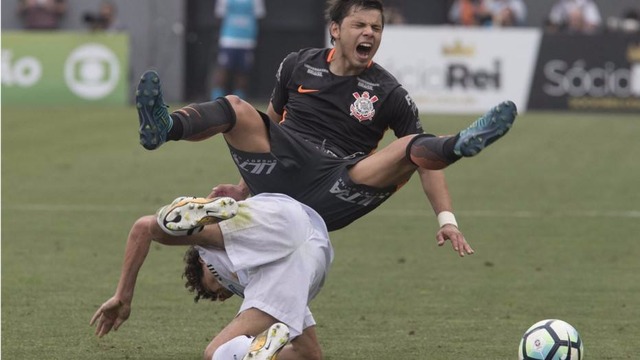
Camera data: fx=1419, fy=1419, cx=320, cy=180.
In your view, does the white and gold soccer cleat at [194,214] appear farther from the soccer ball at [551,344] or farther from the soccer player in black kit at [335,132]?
the soccer ball at [551,344]

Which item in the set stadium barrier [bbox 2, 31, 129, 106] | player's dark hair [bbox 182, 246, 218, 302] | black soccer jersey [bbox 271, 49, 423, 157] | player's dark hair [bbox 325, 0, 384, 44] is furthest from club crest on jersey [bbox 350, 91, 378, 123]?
stadium barrier [bbox 2, 31, 129, 106]

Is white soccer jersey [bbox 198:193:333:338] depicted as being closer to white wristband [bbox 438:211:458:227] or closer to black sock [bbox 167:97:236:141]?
black sock [bbox 167:97:236:141]

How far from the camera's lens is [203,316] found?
9711 millimetres

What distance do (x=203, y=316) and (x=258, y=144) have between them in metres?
2.23

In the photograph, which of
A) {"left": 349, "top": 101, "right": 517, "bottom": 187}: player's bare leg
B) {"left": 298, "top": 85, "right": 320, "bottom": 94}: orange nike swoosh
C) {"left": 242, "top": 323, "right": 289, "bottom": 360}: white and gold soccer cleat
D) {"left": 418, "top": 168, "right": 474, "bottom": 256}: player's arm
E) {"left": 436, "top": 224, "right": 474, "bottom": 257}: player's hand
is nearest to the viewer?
{"left": 242, "top": 323, "right": 289, "bottom": 360}: white and gold soccer cleat

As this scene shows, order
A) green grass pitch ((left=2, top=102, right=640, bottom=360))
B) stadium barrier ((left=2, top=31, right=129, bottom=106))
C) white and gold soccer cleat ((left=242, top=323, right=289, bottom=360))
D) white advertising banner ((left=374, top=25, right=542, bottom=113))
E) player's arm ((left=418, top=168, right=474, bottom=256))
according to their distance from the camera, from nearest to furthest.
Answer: white and gold soccer cleat ((left=242, top=323, right=289, bottom=360)) < player's arm ((left=418, top=168, right=474, bottom=256)) < green grass pitch ((left=2, top=102, right=640, bottom=360)) < white advertising banner ((left=374, top=25, right=542, bottom=113)) < stadium barrier ((left=2, top=31, right=129, bottom=106))

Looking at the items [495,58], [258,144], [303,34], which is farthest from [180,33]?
[258,144]

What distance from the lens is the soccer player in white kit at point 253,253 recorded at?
7172 mm

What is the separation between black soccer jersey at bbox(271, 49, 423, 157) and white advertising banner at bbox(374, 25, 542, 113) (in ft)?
62.3

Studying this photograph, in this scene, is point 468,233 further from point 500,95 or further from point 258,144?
point 500,95

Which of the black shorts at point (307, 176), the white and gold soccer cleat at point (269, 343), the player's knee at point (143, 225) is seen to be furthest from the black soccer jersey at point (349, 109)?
the white and gold soccer cleat at point (269, 343)

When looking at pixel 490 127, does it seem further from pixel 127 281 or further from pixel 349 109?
pixel 127 281

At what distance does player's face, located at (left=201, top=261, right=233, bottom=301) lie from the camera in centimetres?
810

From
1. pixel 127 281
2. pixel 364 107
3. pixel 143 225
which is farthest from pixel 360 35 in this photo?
pixel 127 281
